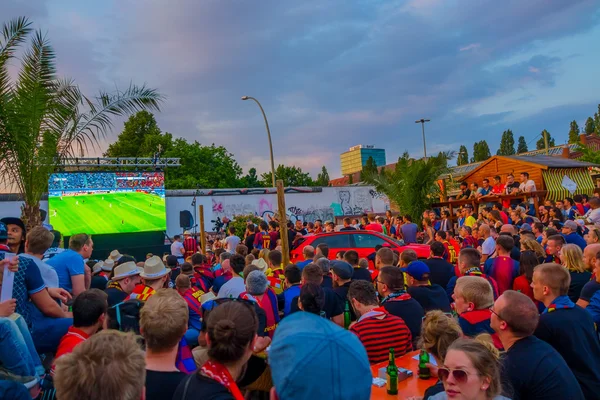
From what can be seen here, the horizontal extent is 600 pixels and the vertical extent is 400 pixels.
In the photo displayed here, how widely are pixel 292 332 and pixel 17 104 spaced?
26.7ft

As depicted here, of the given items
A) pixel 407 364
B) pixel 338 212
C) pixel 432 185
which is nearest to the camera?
pixel 407 364

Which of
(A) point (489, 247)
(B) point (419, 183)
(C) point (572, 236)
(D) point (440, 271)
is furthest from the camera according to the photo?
(B) point (419, 183)

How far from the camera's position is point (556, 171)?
1722cm

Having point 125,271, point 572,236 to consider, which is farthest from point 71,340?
point 572,236

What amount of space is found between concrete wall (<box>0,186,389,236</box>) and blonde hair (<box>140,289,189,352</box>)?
76.3 feet

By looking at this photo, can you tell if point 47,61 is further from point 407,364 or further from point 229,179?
point 229,179

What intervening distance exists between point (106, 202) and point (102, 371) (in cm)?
2455

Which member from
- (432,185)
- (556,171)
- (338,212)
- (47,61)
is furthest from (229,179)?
(47,61)

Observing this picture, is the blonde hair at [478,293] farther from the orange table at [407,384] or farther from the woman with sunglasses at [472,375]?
the woman with sunglasses at [472,375]

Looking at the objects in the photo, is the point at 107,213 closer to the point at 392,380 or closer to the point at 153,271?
the point at 153,271

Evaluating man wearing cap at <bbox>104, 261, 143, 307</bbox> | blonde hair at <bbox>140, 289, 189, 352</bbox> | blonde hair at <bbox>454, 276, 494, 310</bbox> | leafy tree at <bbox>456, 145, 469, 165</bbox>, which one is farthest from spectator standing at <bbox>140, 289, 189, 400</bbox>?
leafy tree at <bbox>456, 145, 469, 165</bbox>

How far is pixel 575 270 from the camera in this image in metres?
5.26

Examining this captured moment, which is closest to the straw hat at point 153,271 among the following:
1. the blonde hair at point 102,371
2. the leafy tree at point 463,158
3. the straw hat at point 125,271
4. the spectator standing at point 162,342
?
the straw hat at point 125,271

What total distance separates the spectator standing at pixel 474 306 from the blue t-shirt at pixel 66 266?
4300 mm
